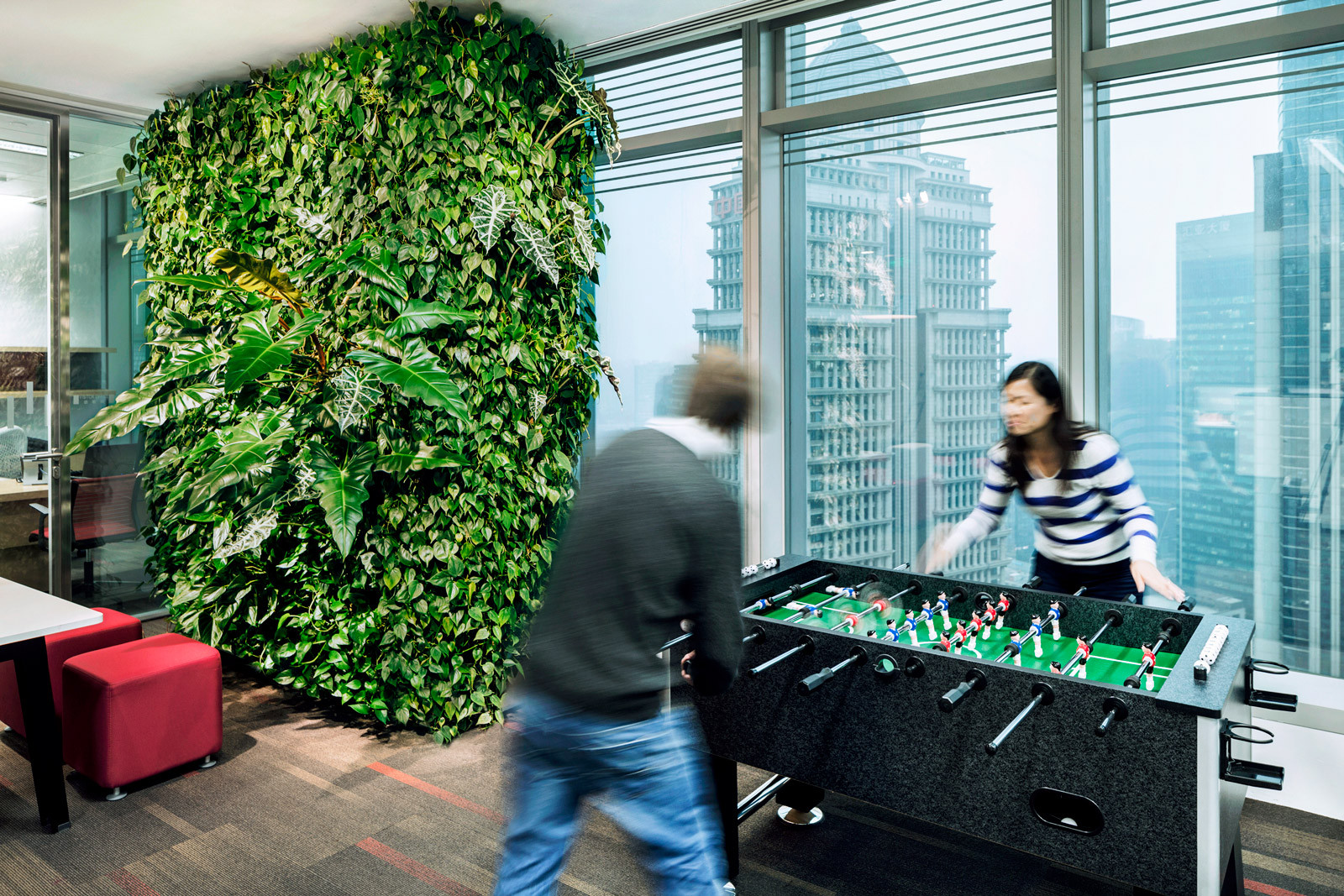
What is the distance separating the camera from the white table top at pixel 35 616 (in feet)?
8.14

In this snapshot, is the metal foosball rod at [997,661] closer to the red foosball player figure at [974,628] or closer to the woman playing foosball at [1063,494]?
the red foosball player figure at [974,628]

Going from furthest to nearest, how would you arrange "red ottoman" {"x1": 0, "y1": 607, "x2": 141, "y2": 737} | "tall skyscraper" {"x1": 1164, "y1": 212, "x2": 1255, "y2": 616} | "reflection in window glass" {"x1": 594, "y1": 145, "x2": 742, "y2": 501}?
"reflection in window glass" {"x1": 594, "y1": 145, "x2": 742, "y2": 501} < "red ottoman" {"x1": 0, "y1": 607, "x2": 141, "y2": 737} < "tall skyscraper" {"x1": 1164, "y1": 212, "x2": 1255, "y2": 616}

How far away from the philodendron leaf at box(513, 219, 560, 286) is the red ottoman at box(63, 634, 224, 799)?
74.4 inches

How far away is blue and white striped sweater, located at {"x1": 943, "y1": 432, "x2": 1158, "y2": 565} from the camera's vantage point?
261cm

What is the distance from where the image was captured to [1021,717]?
5.45 feet

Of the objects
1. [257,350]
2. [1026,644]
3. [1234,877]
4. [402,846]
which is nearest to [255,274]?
[257,350]

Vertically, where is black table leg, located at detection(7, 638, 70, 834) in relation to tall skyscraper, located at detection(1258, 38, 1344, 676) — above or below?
below

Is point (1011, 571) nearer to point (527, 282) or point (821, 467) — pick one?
point (821, 467)

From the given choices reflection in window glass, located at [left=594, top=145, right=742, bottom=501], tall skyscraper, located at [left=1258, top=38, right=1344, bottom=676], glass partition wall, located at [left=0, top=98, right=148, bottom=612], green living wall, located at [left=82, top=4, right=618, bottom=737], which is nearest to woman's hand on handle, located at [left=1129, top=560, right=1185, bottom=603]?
tall skyscraper, located at [left=1258, top=38, right=1344, bottom=676]

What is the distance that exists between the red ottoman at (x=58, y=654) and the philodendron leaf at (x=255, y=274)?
4.59 ft

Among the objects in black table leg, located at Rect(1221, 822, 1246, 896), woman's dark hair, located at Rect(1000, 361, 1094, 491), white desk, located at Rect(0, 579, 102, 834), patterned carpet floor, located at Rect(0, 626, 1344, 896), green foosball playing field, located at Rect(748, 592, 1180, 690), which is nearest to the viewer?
green foosball playing field, located at Rect(748, 592, 1180, 690)

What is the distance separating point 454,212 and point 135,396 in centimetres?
143

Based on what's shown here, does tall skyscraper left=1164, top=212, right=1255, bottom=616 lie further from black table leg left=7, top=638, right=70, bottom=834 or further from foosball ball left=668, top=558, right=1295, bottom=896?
black table leg left=7, top=638, right=70, bottom=834

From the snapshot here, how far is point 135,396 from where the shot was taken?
329cm
